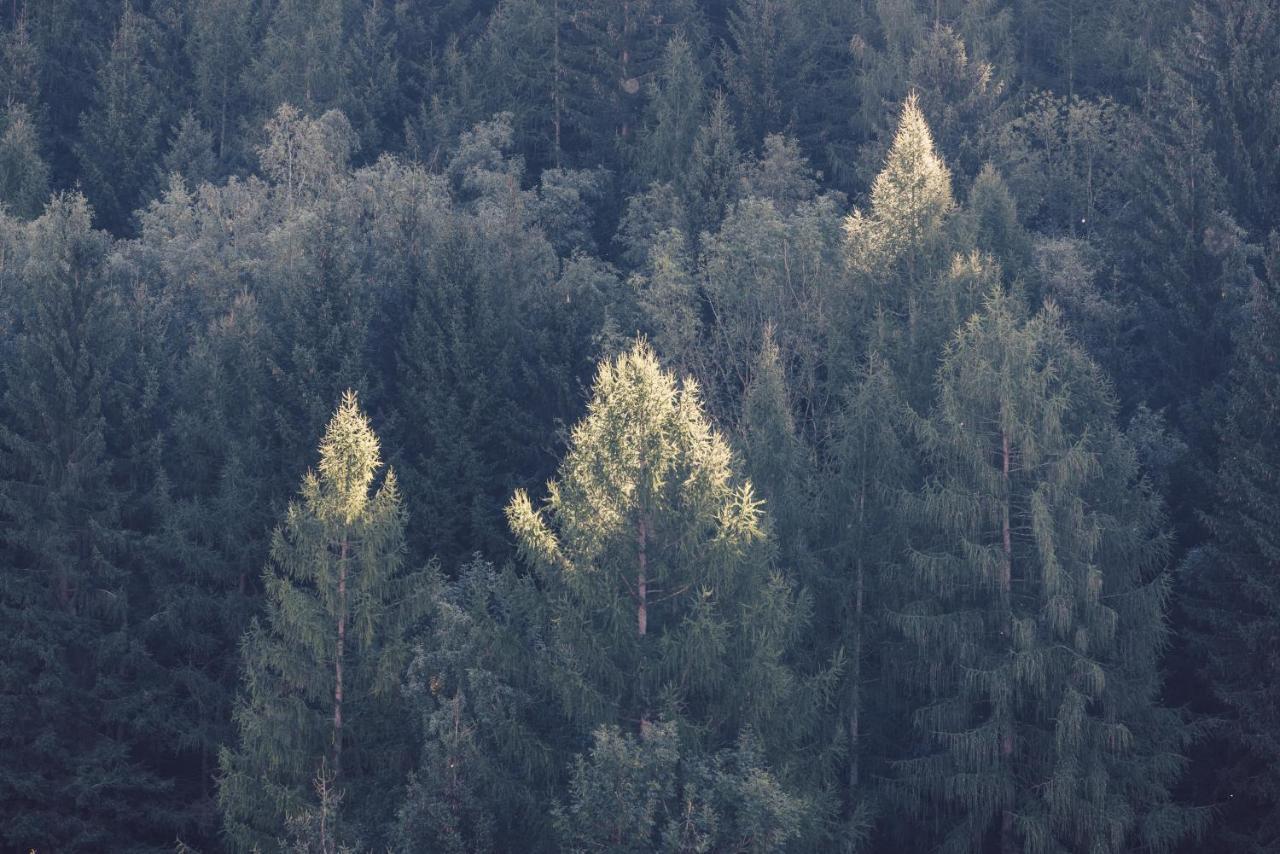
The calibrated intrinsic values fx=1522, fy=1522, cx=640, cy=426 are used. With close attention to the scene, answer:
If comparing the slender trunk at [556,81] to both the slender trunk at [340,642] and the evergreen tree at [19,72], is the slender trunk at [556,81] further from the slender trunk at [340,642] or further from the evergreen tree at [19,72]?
the slender trunk at [340,642]

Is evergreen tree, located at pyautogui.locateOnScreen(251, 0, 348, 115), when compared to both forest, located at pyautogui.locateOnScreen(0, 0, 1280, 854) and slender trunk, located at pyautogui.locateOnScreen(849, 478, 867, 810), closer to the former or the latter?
forest, located at pyautogui.locateOnScreen(0, 0, 1280, 854)

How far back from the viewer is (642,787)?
25750mm

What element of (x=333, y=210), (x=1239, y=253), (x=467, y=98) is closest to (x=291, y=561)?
(x=333, y=210)

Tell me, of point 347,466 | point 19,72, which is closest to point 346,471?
point 347,466

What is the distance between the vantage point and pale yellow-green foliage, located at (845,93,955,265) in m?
42.1

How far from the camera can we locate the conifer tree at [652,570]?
1129 inches

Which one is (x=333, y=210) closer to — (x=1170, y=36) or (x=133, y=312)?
(x=133, y=312)

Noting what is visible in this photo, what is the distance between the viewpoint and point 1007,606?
33.1 metres

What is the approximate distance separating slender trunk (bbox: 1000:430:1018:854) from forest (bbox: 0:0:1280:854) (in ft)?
0.40

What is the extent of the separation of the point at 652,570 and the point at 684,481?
6.08 feet

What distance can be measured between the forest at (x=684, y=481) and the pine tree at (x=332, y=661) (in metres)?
0.11

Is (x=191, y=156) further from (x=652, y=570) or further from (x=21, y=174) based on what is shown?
(x=652, y=570)

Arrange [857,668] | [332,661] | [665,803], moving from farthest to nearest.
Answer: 1. [857,668]
2. [332,661]
3. [665,803]

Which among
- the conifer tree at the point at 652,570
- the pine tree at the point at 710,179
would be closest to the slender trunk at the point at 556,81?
the pine tree at the point at 710,179
